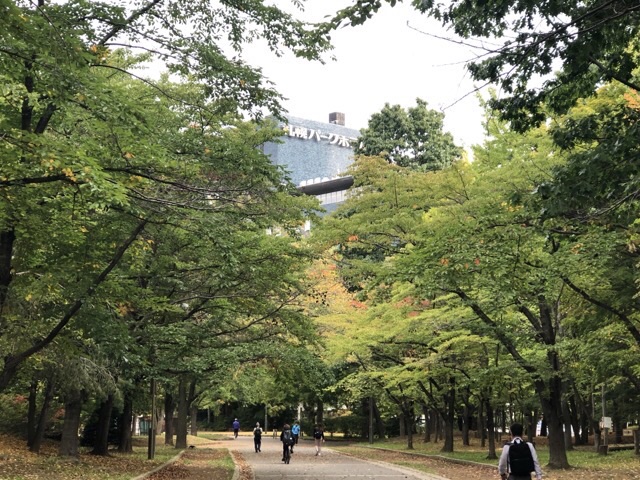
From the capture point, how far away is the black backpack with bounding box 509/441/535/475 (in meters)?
9.30

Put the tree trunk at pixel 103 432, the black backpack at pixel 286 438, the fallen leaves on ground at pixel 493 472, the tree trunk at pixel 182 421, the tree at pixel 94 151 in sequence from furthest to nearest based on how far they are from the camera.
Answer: the tree trunk at pixel 182 421 → the black backpack at pixel 286 438 → the tree trunk at pixel 103 432 → the fallen leaves on ground at pixel 493 472 → the tree at pixel 94 151

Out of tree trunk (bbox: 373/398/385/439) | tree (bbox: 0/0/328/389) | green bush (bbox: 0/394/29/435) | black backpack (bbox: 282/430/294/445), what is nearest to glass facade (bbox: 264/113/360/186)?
tree trunk (bbox: 373/398/385/439)

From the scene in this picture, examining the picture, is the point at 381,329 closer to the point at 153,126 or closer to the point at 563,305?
the point at 563,305

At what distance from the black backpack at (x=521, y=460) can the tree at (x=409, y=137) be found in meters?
43.2

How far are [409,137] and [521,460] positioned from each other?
45.1 metres

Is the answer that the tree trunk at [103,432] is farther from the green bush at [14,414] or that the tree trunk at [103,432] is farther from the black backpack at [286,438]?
the black backpack at [286,438]

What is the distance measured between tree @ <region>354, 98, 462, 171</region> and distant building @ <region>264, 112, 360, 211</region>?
82.3ft

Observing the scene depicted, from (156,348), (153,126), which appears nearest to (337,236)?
(156,348)

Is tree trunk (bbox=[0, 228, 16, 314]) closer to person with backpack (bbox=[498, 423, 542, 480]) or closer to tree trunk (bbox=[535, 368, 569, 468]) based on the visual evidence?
person with backpack (bbox=[498, 423, 542, 480])

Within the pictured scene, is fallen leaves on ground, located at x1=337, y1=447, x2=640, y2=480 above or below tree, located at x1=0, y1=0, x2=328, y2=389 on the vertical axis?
below

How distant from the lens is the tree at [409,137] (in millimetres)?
52031

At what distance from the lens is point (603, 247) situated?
13906 millimetres

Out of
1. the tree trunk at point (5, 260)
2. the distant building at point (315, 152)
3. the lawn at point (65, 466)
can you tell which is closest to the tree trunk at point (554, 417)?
the lawn at point (65, 466)

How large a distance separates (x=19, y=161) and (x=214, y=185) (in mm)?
3921
